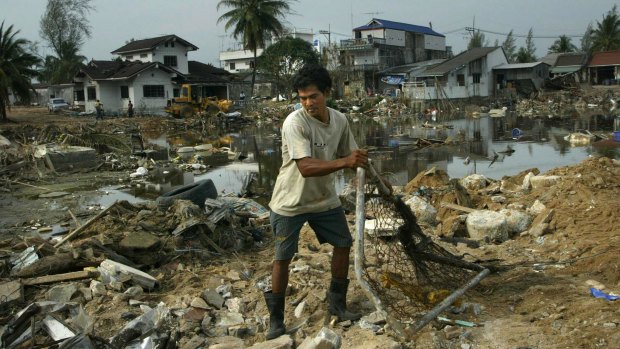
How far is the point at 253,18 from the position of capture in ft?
137

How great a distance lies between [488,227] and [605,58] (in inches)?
2052

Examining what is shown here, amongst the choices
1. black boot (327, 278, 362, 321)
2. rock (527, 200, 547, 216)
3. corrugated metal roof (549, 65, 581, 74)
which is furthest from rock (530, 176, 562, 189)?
corrugated metal roof (549, 65, 581, 74)

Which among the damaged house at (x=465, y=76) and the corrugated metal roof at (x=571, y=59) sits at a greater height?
the corrugated metal roof at (x=571, y=59)

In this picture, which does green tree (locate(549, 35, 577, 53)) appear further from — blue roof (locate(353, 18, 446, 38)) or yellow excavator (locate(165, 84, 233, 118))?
yellow excavator (locate(165, 84, 233, 118))

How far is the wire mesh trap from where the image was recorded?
3596mm

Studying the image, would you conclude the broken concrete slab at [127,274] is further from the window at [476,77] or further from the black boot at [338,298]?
the window at [476,77]

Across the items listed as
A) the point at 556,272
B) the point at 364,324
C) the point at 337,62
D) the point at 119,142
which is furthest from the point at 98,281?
the point at 337,62

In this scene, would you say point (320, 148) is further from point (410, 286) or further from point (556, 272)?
point (556, 272)

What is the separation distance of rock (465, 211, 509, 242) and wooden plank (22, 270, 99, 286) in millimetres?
3927

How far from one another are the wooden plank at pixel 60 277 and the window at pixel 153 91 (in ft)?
114

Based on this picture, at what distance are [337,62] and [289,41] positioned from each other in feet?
27.8

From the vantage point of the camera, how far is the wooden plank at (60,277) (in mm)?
4547

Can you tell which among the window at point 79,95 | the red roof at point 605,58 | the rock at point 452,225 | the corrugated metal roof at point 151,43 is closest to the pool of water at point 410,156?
the rock at point 452,225

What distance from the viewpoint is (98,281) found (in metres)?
4.59
